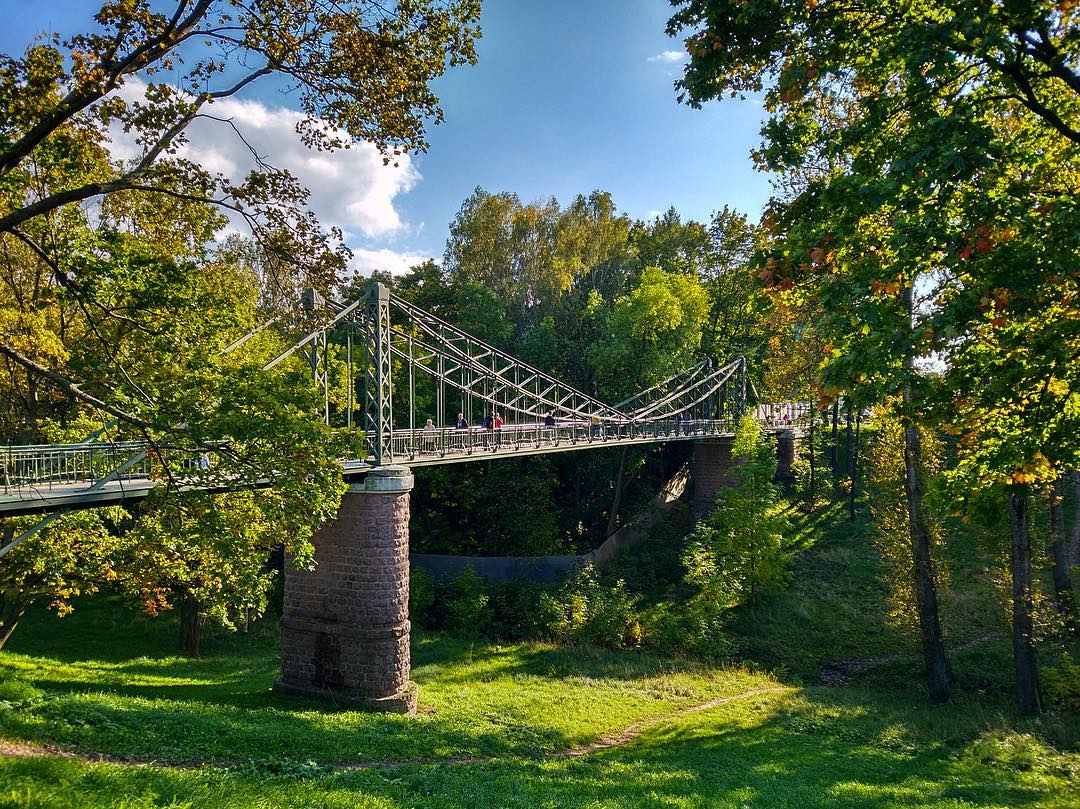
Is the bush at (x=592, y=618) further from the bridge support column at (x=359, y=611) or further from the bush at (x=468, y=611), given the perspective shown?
the bridge support column at (x=359, y=611)

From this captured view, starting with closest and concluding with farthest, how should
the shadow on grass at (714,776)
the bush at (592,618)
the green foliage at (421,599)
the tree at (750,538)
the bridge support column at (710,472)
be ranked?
the shadow on grass at (714,776)
the bush at (592,618)
the tree at (750,538)
the green foliage at (421,599)
the bridge support column at (710,472)

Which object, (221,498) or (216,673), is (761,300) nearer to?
(221,498)

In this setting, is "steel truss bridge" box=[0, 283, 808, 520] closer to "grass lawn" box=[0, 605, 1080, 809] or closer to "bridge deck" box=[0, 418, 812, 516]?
"bridge deck" box=[0, 418, 812, 516]

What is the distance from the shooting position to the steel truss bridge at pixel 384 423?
9328 mm

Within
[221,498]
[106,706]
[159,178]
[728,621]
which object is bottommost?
[728,621]

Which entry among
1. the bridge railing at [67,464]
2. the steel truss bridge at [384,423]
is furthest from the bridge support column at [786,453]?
the bridge railing at [67,464]

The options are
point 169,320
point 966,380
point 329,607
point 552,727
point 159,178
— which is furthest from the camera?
point 329,607

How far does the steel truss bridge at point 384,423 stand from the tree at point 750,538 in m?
5.01

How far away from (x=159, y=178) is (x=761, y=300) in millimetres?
6538

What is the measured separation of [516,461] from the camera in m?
27.5

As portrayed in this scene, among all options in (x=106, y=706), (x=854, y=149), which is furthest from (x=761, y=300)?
(x=106, y=706)

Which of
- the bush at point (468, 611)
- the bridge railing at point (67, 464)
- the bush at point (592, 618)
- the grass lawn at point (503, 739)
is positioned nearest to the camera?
the grass lawn at point (503, 739)

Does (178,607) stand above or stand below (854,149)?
below

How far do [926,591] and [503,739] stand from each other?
10.0 meters
